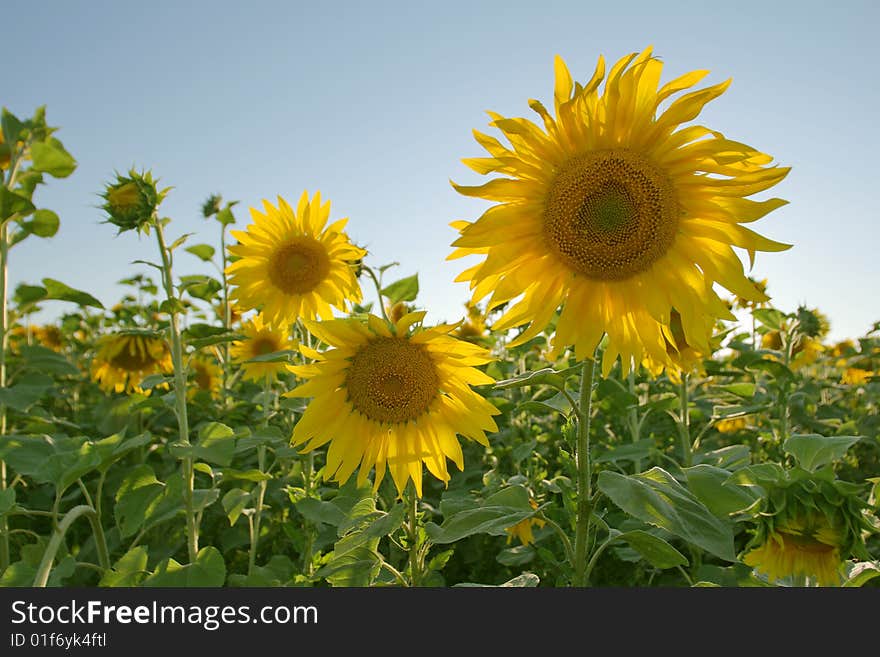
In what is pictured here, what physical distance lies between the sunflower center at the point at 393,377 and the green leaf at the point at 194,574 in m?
0.74

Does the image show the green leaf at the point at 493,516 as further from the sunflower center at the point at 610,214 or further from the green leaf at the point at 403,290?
the green leaf at the point at 403,290

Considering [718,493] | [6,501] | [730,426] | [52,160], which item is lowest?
[718,493]

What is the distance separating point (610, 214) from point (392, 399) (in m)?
0.90

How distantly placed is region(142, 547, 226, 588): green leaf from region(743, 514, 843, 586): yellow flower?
5.35 ft

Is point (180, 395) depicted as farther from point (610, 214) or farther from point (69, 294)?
point (610, 214)

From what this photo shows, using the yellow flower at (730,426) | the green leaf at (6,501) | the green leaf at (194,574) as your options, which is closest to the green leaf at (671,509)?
the green leaf at (194,574)

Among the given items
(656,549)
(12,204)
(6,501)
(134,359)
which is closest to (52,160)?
(12,204)

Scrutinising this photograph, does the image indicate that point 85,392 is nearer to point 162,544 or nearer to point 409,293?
point 162,544

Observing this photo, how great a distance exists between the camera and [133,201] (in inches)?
107

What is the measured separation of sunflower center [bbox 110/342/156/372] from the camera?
14.8 ft

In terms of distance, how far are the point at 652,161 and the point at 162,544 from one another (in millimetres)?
3276

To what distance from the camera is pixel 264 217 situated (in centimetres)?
362

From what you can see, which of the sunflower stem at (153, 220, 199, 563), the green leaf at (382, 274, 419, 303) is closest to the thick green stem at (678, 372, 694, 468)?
the green leaf at (382, 274, 419, 303)

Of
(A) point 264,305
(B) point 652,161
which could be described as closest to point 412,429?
(B) point 652,161
